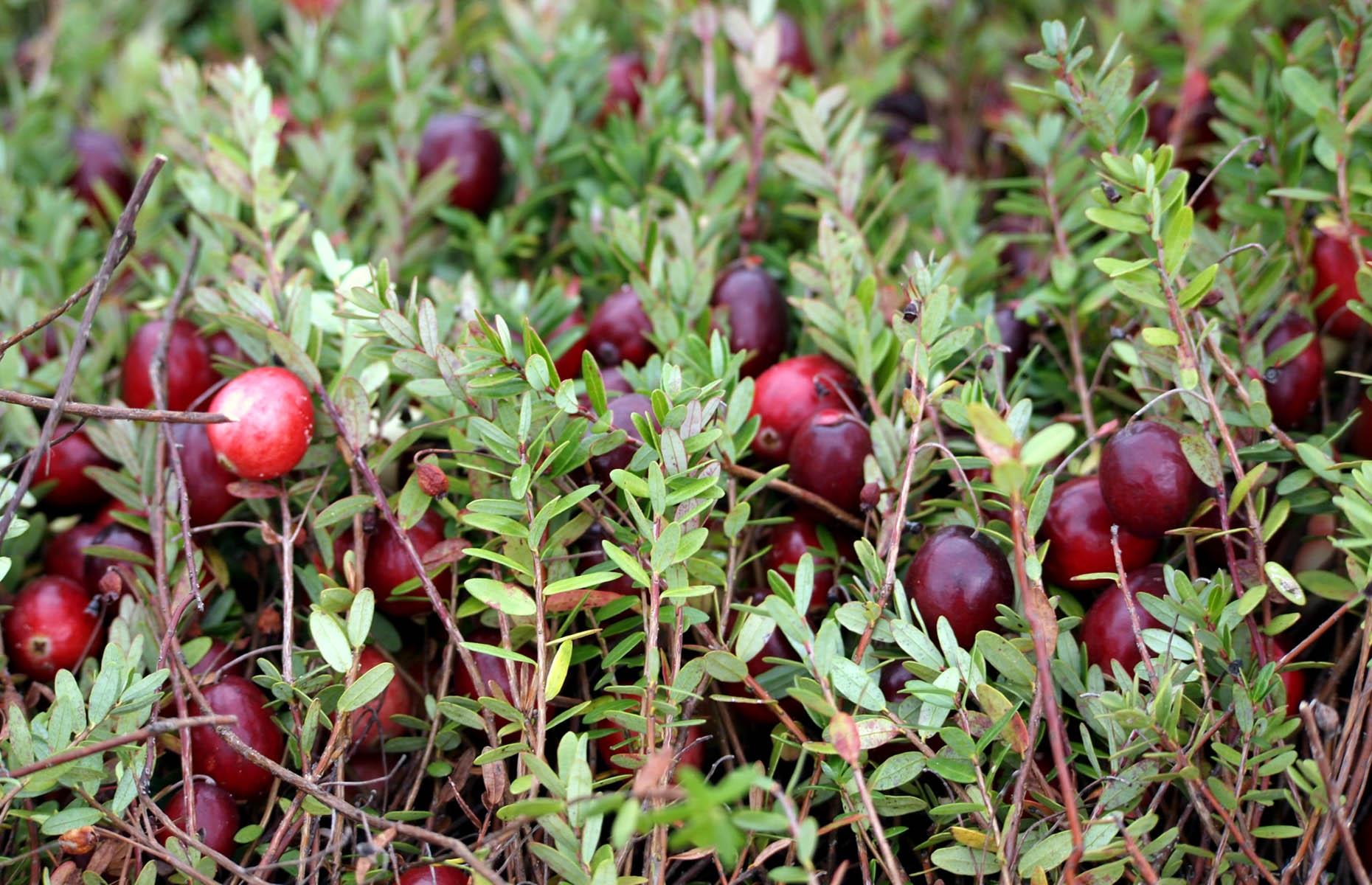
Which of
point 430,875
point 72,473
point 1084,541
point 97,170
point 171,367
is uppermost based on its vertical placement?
point 97,170

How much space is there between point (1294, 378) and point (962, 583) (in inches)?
27.5

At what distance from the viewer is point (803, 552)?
5.27 ft

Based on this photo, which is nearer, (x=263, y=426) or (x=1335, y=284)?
(x=263, y=426)

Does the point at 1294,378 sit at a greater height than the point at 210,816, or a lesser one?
greater

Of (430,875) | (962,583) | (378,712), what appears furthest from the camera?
(378,712)

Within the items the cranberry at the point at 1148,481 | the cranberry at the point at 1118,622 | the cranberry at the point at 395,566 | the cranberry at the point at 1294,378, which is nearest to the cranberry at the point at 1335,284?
the cranberry at the point at 1294,378

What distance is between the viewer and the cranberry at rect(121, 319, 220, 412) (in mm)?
1779

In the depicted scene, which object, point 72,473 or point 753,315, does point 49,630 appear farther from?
point 753,315

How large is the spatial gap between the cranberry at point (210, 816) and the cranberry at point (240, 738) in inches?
0.7

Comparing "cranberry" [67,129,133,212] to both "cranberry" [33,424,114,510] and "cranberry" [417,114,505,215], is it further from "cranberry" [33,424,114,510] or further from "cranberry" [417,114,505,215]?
"cranberry" [33,424,114,510]

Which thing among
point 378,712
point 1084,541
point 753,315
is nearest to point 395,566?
point 378,712

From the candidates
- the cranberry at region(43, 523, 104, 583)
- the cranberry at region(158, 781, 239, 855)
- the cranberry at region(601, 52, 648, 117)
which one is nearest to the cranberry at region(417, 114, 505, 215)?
the cranberry at region(601, 52, 648, 117)

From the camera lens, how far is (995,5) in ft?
9.92

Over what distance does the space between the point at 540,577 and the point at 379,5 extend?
1.87 m
